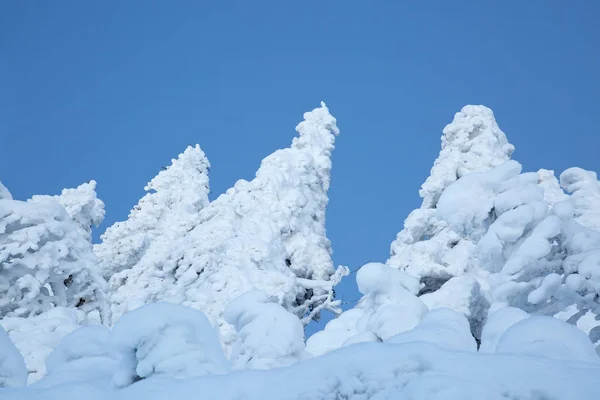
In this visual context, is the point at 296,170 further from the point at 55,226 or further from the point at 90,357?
the point at 90,357

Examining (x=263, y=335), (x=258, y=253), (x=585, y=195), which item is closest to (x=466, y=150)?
(x=585, y=195)

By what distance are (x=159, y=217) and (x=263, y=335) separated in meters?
19.4

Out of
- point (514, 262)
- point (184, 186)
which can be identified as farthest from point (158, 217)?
point (514, 262)

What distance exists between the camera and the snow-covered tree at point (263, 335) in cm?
672

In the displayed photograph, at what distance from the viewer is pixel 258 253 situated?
17188 mm

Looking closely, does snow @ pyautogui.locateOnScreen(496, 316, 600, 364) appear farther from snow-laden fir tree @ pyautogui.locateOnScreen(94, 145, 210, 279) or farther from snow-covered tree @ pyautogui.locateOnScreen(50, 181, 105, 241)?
snow-covered tree @ pyautogui.locateOnScreen(50, 181, 105, 241)

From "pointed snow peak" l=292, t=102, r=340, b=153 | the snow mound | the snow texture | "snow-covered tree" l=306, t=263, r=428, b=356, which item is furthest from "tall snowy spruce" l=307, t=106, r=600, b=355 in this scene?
"pointed snow peak" l=292, t=102, r=340, b=153

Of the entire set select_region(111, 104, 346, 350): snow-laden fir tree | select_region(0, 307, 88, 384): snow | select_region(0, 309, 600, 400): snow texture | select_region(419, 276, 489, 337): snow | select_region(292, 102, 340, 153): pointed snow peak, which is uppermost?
select_region(292, 102, 340, 153): pointed snow peak

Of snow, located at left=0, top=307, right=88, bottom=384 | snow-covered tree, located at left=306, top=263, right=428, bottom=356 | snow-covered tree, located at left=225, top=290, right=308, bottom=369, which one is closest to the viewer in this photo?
snow-covered tree, located at left=225, top=290, right=308, bottom=369

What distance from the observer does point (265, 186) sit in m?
19.7

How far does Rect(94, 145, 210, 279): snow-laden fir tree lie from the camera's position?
23.5 metres

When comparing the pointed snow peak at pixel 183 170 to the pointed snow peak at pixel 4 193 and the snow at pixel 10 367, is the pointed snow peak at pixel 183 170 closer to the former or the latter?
the pointed snow peak at pixel 4 193

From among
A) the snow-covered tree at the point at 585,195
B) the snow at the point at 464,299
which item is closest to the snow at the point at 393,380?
the snow-covered tree at the point at 585,195

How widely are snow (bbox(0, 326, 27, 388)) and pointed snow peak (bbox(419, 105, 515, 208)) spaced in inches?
639
